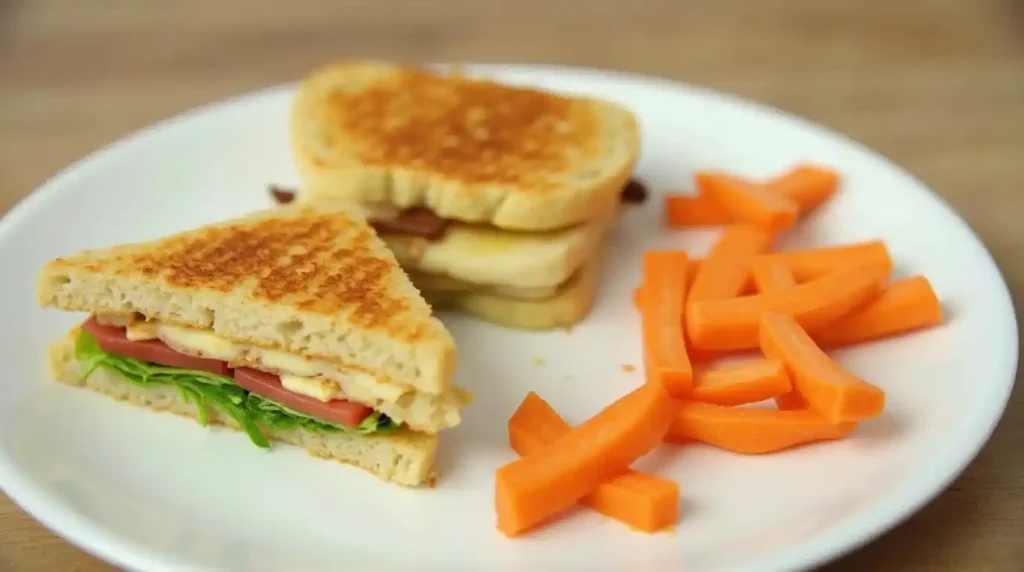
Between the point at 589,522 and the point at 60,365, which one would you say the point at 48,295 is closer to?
the point at 60,365

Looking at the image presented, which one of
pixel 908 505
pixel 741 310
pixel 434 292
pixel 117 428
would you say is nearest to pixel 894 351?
pixel 741 310

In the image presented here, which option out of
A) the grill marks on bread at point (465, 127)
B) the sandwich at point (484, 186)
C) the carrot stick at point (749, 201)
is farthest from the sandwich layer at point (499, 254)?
the carrot stick at point (749, 201)

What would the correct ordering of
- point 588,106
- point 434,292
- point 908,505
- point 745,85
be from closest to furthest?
point 908,505 → point 434,292 → point 588,106 → point 745,85

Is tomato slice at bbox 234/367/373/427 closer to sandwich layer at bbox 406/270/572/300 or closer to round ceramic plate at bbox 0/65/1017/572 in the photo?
round ceramic plate at bbox 0/65/1017/572

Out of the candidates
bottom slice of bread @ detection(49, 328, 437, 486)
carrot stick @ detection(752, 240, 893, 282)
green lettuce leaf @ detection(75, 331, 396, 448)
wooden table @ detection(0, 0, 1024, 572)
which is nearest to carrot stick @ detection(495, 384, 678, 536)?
bottom slice of bread @ detection(49, 328, 437, 486)

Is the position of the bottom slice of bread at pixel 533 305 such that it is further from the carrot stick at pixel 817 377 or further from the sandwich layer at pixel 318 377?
the carrot stick at pixel 817 377

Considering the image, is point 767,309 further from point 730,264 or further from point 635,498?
point 635,498
